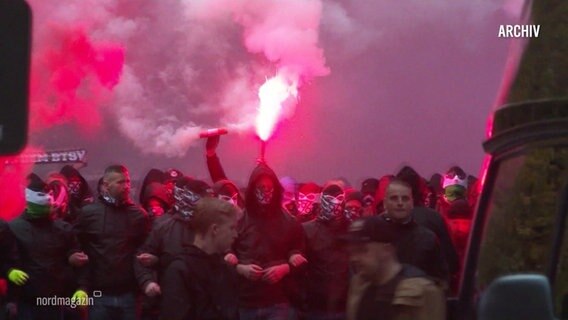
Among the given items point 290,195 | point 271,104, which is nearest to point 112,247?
point 290,195

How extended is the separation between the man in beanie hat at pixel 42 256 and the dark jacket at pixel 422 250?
1.99m

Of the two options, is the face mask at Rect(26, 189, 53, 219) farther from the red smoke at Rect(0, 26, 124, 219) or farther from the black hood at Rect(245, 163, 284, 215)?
the black hood at Rect(245, 163, 284, 215)

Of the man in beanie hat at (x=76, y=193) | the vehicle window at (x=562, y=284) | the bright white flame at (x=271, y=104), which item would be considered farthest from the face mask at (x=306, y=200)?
the vehicle window at (x=562, y=284)

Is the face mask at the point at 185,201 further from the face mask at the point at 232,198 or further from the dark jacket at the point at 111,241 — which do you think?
the dark jacket at the point at 111,241

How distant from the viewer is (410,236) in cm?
541

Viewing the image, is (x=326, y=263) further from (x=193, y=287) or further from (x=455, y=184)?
(x=455, y=184)

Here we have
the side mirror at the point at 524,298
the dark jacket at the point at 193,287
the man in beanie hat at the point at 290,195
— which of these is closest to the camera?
the side mirror at the point at 524,298

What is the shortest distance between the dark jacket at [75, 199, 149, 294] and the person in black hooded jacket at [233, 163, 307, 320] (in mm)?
623

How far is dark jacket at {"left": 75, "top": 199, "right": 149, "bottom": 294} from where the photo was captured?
6.59 metres

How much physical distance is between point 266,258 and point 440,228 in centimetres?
118

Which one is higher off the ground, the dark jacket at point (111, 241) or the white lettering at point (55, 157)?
the white lettering at point (55, 157)

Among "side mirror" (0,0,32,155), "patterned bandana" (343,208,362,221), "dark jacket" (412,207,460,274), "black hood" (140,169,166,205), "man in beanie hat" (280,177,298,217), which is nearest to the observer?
"side mirror" (0,0,32,155)

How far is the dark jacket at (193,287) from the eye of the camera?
5062 millimetres

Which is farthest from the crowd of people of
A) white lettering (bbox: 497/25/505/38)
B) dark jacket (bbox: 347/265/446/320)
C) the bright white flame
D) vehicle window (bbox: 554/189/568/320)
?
vehicle window (bbox: 554/189/568/320)
